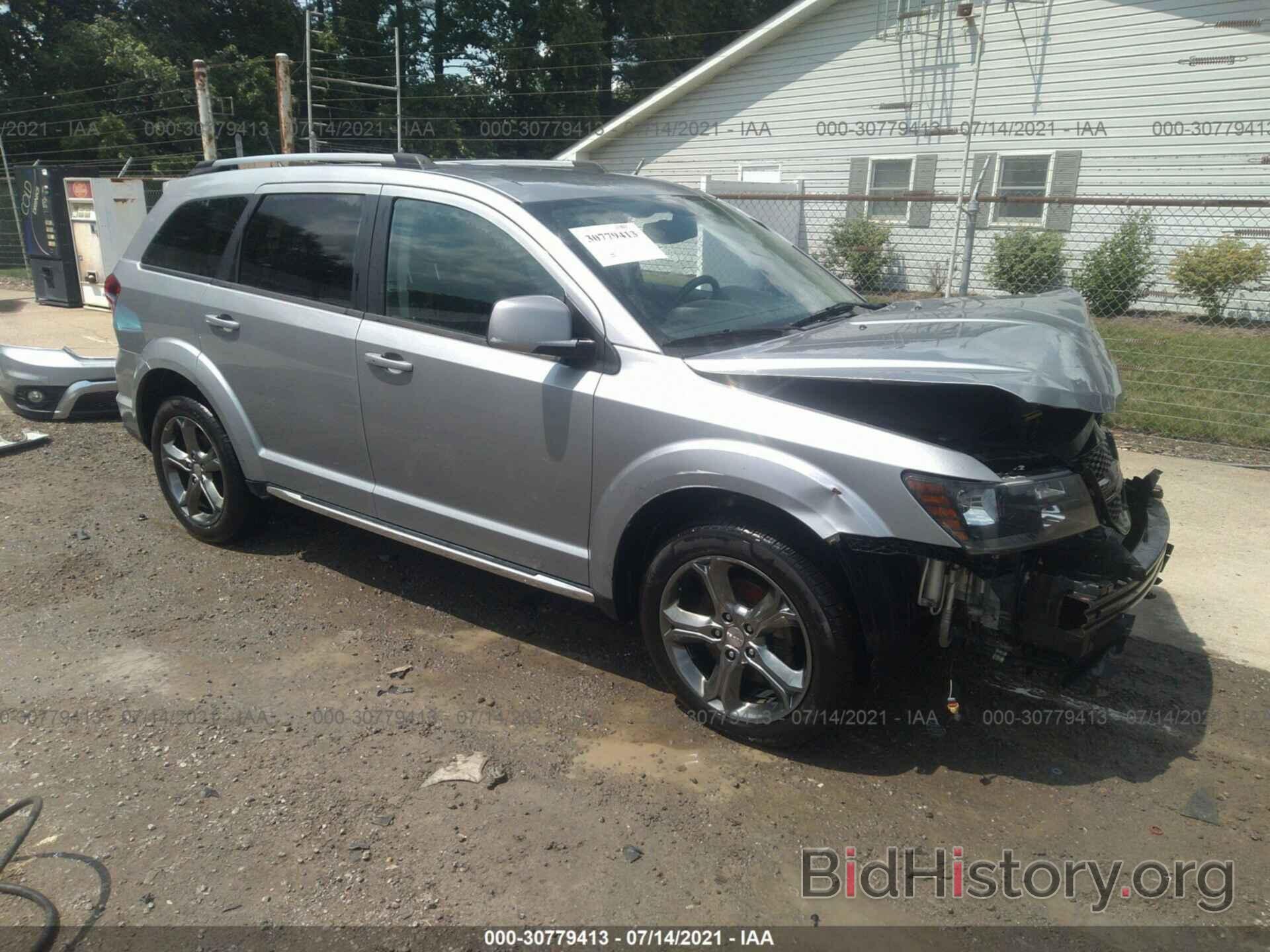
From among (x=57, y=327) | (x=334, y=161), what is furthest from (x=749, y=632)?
(x=57, y=327)

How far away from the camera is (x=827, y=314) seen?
13.0 feet

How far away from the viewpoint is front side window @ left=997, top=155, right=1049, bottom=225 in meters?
14.0

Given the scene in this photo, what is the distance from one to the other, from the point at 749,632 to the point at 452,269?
187 centimetres

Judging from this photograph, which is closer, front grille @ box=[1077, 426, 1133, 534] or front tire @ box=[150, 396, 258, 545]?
front grille @ box=[1077, 426, 1133, 534]

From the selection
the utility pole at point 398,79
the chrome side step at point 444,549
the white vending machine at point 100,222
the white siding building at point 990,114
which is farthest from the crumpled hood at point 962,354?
the utility pole at point 398,79

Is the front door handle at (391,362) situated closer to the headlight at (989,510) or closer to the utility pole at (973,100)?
the headlight at (989,510)

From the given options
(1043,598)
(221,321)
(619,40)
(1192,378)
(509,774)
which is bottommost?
(509,774)

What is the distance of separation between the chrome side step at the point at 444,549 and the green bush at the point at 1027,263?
8.98 meters

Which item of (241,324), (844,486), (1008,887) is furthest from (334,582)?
(1008,887)

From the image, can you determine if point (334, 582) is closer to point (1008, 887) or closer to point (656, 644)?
point (656, 644)

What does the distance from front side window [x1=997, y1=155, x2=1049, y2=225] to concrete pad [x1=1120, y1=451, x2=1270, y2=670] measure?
836 centimetres

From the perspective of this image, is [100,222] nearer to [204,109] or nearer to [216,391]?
[204,109]

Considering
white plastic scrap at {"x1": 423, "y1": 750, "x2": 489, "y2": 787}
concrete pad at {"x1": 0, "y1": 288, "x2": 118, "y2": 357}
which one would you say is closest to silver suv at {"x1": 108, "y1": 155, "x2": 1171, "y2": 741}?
white plastic scrap at {"x1": 423, "y1": 750, "x2": 489, "y2": 787}

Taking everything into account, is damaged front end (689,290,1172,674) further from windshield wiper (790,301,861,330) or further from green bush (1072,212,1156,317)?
green bush (1072,212,1156,317)
